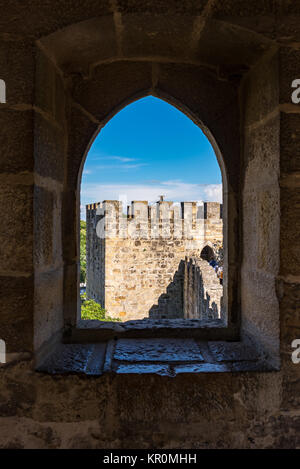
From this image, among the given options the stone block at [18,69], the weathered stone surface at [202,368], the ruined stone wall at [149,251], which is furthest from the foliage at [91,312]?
the stone block at [18,69]

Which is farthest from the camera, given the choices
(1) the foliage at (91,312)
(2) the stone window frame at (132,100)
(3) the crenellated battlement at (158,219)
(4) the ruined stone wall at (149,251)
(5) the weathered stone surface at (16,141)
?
(4) the ruined stone wall at (149,251)

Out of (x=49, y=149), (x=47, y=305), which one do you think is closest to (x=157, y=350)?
(x=47, y=305)

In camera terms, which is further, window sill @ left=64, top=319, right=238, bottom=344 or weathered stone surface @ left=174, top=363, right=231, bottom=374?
window sill @ left=64, top=319, right=238, bottom=344

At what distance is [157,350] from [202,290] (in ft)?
17.2

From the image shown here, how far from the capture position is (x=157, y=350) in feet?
4.54

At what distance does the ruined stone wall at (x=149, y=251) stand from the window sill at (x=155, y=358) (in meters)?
8.11

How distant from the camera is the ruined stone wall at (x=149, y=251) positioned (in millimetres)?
9656

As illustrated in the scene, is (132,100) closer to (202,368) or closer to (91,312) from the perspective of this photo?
(202,368)

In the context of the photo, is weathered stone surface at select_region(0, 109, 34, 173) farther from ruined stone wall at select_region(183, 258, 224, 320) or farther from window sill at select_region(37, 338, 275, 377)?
ruined stone wall at select_region(183, 258, 224, 320)

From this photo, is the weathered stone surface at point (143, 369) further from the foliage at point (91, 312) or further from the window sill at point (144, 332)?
the foliage at point (91, 312)

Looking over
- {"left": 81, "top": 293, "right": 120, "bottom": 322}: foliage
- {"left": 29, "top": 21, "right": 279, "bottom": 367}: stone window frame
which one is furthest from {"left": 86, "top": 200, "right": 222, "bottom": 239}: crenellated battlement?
{"left": 29, "top": 21, "right": 279, "bottom": 367}: stone window frame

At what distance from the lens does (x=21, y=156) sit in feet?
3.73

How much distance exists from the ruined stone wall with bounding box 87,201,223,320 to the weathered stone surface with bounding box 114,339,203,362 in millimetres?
8072

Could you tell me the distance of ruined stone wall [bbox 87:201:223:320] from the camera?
9.66 meters
